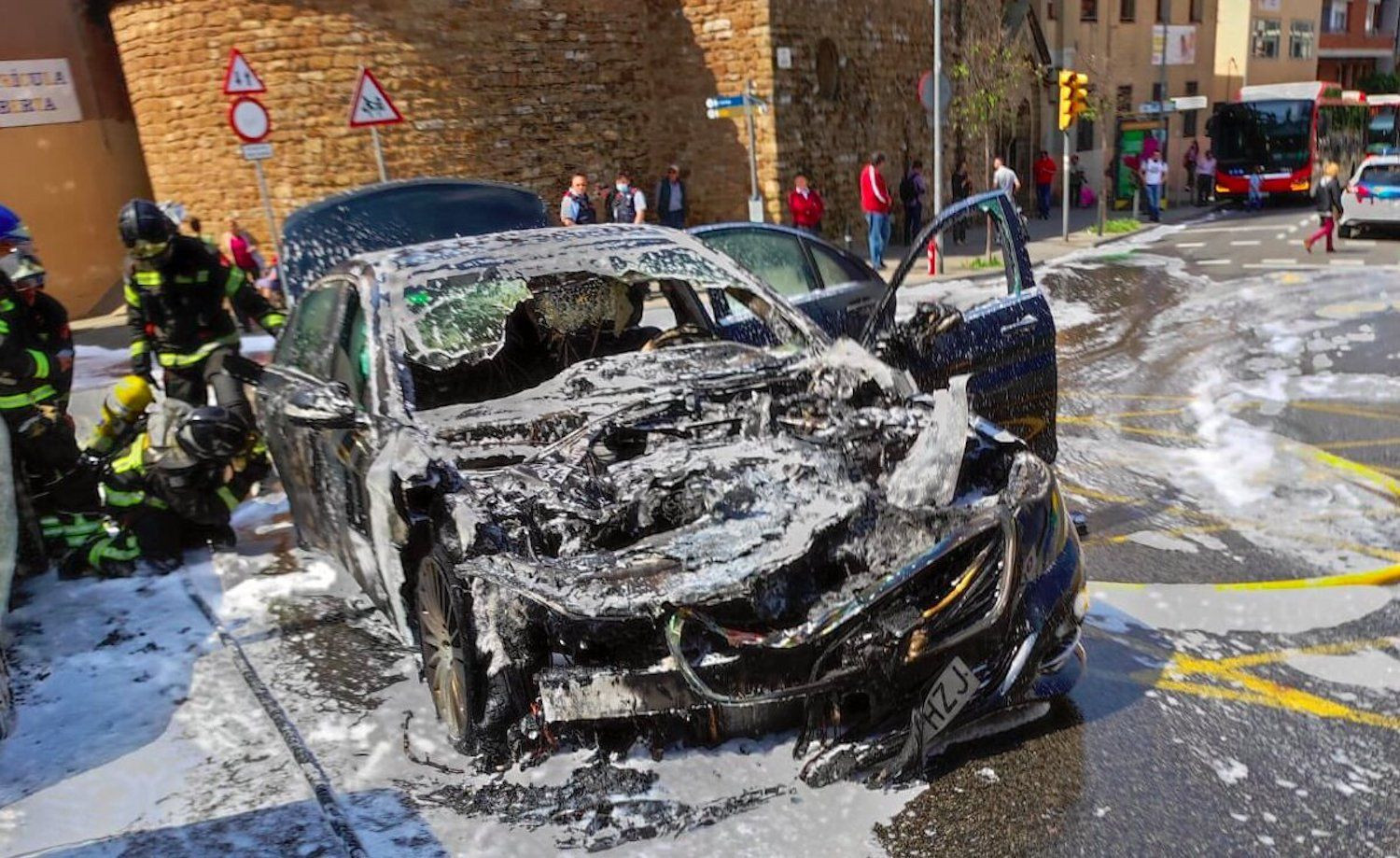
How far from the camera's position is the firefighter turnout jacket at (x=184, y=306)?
230 inches

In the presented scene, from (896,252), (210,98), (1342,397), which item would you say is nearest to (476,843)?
(1342,397)

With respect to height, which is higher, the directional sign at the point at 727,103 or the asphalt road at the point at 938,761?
the directional sign at the point at 727,103

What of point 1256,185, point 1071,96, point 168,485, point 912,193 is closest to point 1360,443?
point 168,485

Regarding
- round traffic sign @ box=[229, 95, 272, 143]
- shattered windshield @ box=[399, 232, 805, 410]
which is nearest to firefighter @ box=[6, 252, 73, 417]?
shattered windshield @ box=[399, 232, 805, 410]

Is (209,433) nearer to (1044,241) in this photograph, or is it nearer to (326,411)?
(326,411)

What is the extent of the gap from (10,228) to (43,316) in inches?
20.1

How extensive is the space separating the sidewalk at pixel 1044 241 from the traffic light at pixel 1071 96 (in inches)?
93.1

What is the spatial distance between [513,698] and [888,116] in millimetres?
20971

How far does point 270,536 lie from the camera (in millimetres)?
5848

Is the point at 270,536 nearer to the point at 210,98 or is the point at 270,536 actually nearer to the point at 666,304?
the point at 666,304

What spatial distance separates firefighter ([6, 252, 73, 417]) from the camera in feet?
18.1

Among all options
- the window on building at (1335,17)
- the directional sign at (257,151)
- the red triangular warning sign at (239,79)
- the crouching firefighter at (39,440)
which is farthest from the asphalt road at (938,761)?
the window on building at (1335,17)

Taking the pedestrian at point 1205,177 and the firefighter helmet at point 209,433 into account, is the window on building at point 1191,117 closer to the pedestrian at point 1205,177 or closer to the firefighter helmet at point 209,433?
the pedestrian at point 1205,177

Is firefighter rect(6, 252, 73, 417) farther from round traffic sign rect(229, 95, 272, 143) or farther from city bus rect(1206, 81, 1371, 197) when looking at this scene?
city bus rect(1206, 81, 1371, 197)
